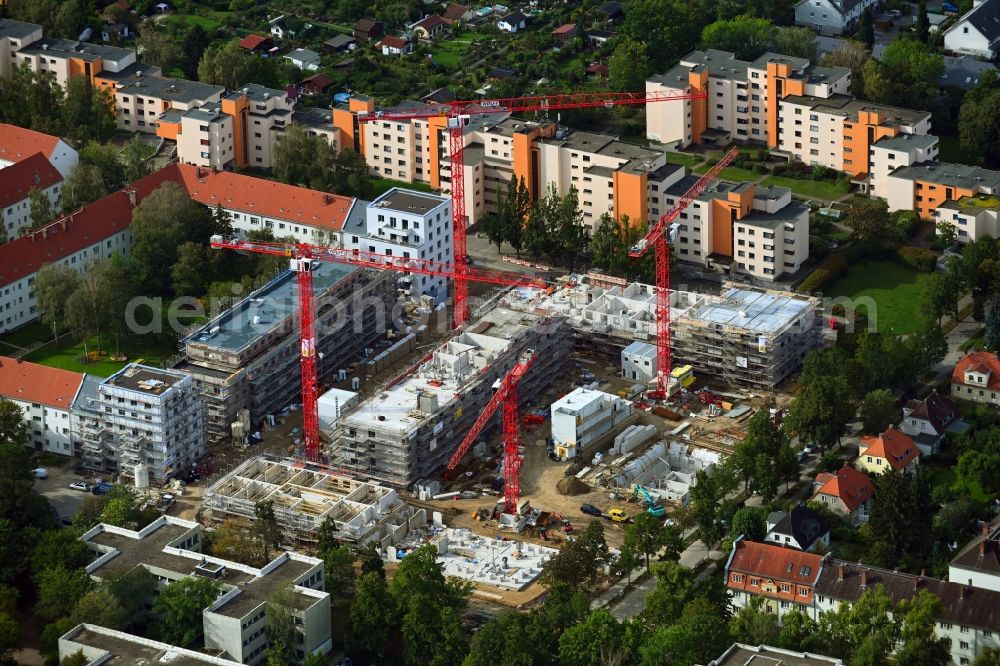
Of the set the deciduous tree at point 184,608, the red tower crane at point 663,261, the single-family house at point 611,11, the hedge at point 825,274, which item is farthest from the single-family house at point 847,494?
the single-family house at point 611,11

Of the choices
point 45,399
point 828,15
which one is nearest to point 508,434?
point 45,399

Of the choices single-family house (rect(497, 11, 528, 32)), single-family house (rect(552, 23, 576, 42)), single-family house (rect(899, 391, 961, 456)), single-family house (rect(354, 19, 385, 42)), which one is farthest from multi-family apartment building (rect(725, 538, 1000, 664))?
single-family house (rect(354, 19, 385, 42))

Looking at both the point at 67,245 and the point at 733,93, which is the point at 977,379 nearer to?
the point at 733,93

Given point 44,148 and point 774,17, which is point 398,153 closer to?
point 44,148

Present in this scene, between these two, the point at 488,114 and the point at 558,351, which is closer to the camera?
the point at 558,351

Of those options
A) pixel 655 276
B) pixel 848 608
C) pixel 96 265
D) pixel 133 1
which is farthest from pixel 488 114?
pixel 848 608

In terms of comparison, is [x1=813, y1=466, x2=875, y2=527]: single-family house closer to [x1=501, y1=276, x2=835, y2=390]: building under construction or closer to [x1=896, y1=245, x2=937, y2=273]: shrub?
[x1=501, y1=276, x2=835, y2=390]: building under construction
